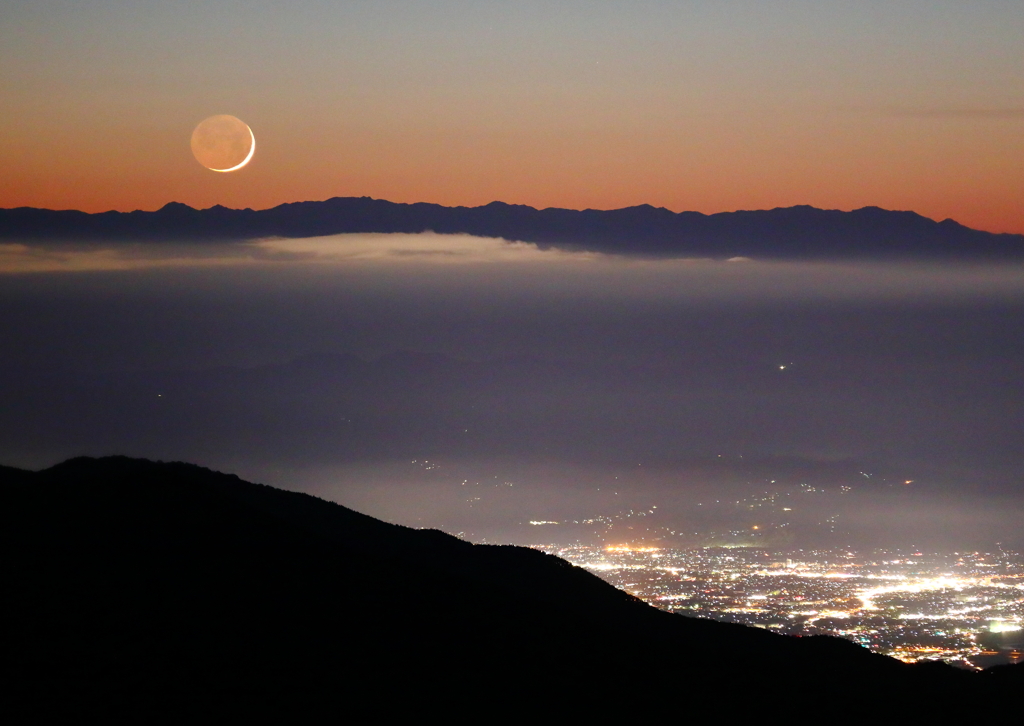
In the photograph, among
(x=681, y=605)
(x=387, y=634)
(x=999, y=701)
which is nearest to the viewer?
(x=387, y=634)

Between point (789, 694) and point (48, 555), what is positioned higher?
point (48, 555)

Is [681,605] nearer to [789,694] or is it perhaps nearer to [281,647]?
[789,694]

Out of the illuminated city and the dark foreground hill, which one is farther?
the illuminated city

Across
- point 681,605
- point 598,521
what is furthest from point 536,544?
point 681,605

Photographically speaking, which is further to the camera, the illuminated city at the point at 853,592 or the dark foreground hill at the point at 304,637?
the illuminated city at the point at 853,592

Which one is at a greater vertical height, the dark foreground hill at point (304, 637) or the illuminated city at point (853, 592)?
the dark foreground hill at point (304, 637)
